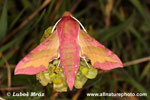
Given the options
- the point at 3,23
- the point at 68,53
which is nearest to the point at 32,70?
the point at 68,53

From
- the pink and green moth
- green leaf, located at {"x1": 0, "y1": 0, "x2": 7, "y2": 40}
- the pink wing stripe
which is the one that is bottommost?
the pink wing stripe

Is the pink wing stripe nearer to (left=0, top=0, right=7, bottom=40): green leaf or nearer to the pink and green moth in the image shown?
the pink and green moth

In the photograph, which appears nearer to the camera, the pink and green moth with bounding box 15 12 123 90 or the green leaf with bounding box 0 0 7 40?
the pink and green moth with bounding box 15 12 123 90

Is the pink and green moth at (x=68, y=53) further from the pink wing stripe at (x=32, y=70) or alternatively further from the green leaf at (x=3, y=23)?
the green leaf at (x=3, y=23)

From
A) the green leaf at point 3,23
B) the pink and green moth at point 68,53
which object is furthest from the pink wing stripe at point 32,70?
the green leaf at point 3,23

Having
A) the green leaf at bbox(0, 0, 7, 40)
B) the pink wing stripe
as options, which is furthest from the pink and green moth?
the green leaf at bbox(0, 0, 7, 40)

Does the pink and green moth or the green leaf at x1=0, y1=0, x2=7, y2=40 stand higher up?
the green leaf at x1=0, y1=0, x2=7, y2=40

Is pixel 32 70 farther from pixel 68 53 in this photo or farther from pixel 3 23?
pixel 3 23

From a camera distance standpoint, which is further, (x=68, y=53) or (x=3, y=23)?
(x=3, y=23)
